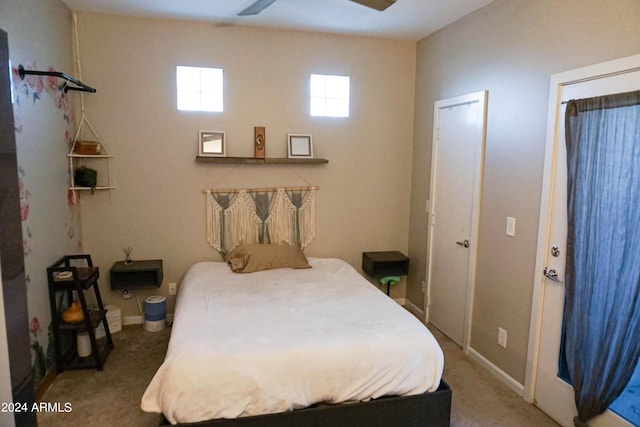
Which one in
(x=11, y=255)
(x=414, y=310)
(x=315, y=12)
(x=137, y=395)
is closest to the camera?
(x=11, y=255)

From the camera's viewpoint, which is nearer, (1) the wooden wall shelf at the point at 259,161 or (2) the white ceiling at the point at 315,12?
(2) the white ceiling at the point at 315,12

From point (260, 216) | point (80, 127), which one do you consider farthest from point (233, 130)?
point (80, 127)

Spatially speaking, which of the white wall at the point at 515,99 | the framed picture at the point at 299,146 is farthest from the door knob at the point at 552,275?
the framed picture at the point at 299,146

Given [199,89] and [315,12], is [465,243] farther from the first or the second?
[199,89]

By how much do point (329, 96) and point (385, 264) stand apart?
5.86ft

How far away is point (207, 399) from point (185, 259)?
2069 mm

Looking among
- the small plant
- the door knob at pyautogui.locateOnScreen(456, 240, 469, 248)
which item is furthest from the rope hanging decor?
the door knob at pyautogui.locateOnScreen(456, 240, 469, 248)

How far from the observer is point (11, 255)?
184cm

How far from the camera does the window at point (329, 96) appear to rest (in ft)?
13.2

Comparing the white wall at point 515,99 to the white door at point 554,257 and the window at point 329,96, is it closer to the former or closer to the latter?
the white door at point 554,257

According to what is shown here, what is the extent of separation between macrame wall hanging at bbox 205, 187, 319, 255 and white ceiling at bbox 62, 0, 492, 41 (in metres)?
1.53

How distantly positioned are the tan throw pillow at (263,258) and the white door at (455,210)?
125cm

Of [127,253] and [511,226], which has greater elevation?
[511,226]

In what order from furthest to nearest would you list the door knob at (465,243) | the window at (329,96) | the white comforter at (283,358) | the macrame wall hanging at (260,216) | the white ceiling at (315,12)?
the window at (329,96)
the macrame wall hanging at (260,216)
the door knob at (465,243)
the white ceiling at (315,12)
the white comforter at (283,358)
